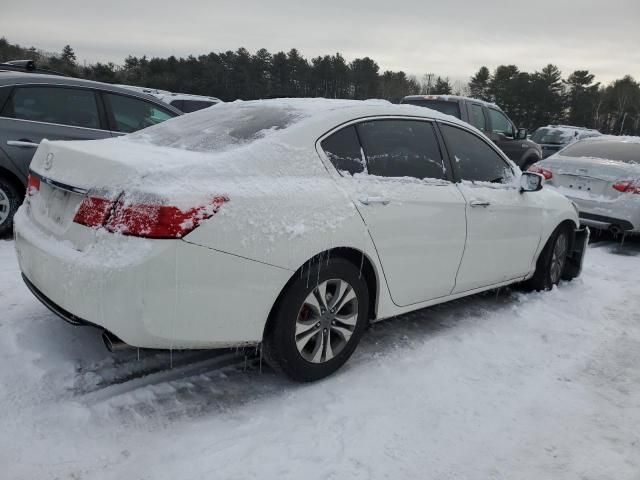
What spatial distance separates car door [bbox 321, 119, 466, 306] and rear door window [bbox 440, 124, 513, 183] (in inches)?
7.2

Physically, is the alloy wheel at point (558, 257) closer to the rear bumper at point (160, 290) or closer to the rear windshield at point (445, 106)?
the rear bumper at point (160, 290)

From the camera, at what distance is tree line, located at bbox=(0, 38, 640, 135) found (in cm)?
4931

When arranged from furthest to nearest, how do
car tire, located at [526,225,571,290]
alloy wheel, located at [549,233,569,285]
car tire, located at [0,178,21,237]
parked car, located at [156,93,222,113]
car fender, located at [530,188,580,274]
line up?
parked car, located at [156,93,222,113] → car tire, located at [0,178,21,237] → alloy wheel, located at [549,233,569,285] → car tire, located at [526,225,571,290] → car fender, located at [530,188,580,274]

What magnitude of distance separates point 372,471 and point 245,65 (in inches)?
2091

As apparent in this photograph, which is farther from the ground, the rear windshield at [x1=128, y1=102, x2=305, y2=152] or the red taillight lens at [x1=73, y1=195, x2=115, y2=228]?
the rear windshield at [x1=128, y1=102, x2=305, y2=152]

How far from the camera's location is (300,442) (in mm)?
2521

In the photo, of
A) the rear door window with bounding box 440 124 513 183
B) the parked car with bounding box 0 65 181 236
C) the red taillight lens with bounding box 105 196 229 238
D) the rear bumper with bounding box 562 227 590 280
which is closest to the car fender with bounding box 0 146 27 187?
the parked car with bounding box 0 65 181 236

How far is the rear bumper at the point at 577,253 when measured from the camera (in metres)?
5.38

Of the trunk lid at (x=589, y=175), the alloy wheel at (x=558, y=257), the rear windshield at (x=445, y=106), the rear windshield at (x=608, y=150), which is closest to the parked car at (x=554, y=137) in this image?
the rear windshield at (x=445, y=106)

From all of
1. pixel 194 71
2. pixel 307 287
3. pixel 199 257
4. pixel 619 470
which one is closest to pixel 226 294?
pixel 199 257

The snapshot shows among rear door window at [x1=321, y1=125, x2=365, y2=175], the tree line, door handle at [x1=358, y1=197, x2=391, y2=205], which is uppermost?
the tree line

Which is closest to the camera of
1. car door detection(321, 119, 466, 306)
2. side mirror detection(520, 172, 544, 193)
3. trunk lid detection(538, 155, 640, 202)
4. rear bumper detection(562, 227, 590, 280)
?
car door detection(321, 119, 466, 306)

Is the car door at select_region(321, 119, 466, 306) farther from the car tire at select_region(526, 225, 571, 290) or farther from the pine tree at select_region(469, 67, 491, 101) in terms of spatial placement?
the pine tree at select_region(469, 67, 491, 101)

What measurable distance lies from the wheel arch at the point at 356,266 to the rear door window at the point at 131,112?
3.83 m
